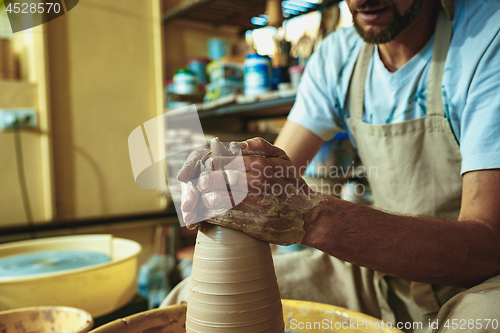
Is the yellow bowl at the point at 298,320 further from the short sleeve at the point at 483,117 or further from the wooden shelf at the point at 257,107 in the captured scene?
the wooden shelf at the point at 257,107

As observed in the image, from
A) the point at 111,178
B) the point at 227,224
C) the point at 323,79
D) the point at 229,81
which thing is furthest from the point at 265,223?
the point at 111,178

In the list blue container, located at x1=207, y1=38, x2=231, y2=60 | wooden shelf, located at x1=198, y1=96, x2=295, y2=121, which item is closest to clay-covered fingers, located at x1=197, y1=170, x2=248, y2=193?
wooden shelf, located at x1=198, y1=96, x2=295, y2=121

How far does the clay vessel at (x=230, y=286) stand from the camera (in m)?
0.53

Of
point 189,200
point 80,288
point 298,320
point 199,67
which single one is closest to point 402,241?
point 298,320

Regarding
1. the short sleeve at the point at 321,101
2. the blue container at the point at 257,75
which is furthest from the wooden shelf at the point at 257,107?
the short sleeve at the point at 321,101

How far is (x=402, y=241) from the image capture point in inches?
24.1

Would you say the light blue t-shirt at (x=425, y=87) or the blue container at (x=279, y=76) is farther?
the blue container at (x=279, y=76)

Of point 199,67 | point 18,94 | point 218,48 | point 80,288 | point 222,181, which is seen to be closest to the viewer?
point 222,181

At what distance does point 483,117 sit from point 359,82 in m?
0.33

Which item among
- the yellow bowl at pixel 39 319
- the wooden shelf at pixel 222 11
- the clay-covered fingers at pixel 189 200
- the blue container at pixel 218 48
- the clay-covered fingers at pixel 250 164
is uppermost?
the wooden shelf at pixel 222 11

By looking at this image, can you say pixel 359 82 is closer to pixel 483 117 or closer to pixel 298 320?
pixel 483 117

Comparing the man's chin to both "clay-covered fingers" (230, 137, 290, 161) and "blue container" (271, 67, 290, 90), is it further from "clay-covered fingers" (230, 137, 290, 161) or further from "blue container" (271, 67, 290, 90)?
"blue container" (271, 67, 290, 90)

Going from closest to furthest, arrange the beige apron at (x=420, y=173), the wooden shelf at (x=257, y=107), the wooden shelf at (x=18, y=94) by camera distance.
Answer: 1. the beige apron at (x=420, y=173)
2. the wooden shelf at (x=257, y=107)
3. the wooden shelf at (x=18, y=94)

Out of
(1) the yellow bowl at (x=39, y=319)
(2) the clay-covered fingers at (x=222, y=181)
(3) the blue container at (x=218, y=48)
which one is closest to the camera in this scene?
(2) the clay-covered fingers at (x=222, y=181)
